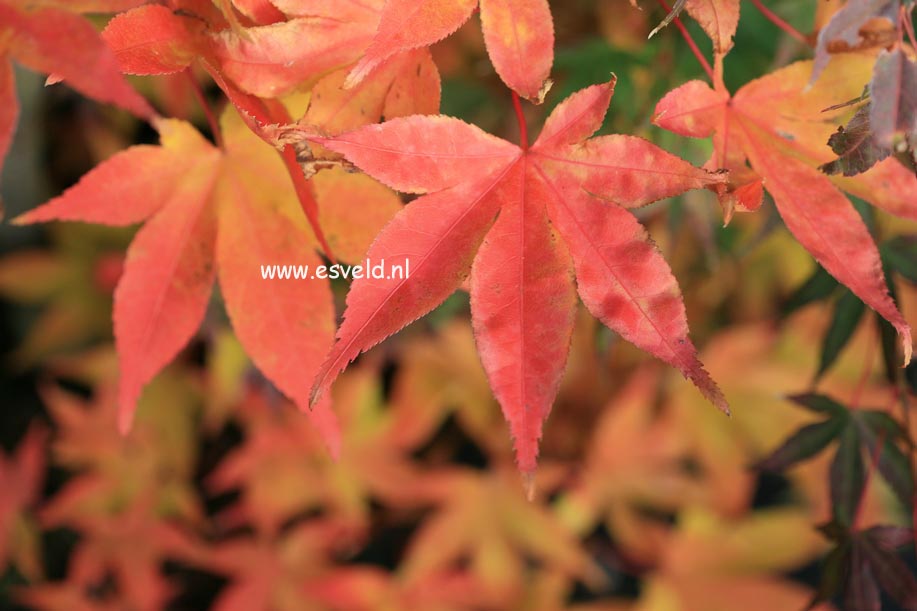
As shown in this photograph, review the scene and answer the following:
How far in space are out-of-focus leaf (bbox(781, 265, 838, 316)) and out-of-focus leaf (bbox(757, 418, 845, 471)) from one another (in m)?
0.11

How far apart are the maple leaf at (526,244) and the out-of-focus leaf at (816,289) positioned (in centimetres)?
31

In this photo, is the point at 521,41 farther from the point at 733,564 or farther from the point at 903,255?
the point at 733,564

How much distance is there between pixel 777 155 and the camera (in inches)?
16.7

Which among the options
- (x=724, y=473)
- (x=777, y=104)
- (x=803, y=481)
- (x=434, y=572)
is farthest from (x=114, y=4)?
(x=803, y=481)

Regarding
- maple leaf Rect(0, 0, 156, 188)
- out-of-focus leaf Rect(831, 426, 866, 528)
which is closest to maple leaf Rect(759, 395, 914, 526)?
out-of-focus leaf Rect(831, 426, 866, 528)

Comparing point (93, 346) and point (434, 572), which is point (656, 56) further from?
point (93, 346)

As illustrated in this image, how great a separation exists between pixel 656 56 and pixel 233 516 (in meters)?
0.91

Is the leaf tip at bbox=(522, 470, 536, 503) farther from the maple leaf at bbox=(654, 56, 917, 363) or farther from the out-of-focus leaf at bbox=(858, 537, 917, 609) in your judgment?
the out-of-focus leaf at bbox=(858, 537, 917, 609)

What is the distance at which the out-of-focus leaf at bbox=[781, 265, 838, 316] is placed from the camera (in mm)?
623

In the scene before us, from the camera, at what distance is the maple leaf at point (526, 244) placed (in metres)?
0.37

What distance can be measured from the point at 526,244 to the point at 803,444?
1.01 feet

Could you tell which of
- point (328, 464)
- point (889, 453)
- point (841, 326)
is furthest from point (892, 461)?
point (328, 464)

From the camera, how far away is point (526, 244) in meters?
0.39

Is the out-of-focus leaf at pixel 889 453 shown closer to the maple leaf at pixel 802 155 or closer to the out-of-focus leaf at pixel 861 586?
the out-of-focus leaf at pixel 861 586
